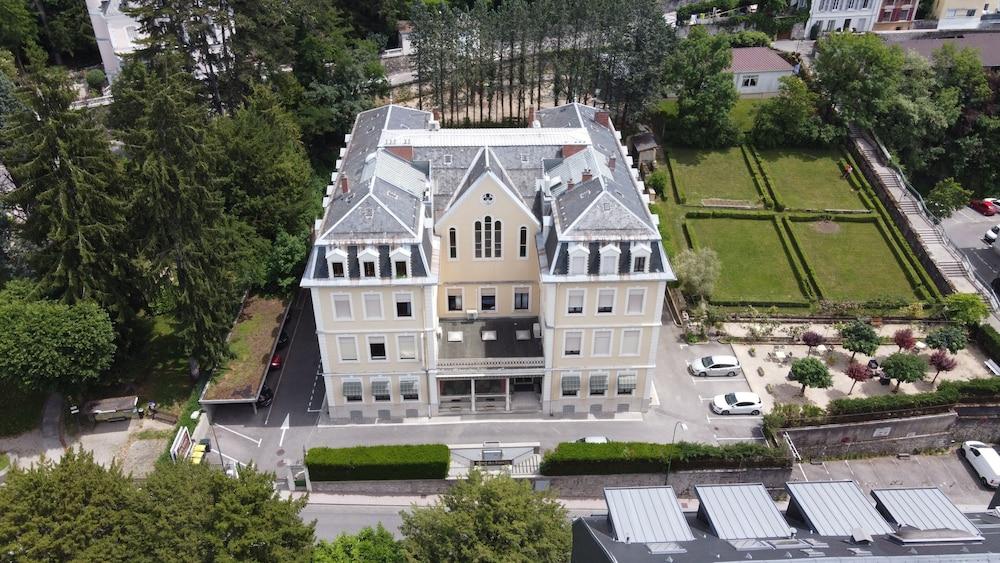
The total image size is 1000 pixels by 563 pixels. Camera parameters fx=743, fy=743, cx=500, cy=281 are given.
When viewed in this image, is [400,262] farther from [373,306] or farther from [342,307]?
[342,307]

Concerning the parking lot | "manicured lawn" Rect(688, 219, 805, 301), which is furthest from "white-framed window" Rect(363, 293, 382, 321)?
"manicured lawn" Rect(688, 219, 805, 301)

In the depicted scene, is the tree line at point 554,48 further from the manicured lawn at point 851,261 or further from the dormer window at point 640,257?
the dormer window at point 640,257

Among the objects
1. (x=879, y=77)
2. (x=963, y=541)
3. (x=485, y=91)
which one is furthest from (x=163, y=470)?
(x=879, y=77)

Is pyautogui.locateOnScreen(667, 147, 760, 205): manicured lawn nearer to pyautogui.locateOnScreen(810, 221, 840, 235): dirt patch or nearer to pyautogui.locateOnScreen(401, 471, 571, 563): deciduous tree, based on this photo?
pyautogui.locateOnScreen(810, 221, 840, 235): dirt patch

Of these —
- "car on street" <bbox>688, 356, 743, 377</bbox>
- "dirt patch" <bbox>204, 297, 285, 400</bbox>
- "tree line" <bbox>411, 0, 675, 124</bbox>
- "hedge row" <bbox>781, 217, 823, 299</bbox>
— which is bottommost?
"car on street" <bbox>688, 356, 743, 377</bbox>

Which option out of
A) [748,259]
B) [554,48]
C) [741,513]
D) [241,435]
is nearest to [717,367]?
[748,259]

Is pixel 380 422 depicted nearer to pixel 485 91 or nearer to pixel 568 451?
pixel 568 451
